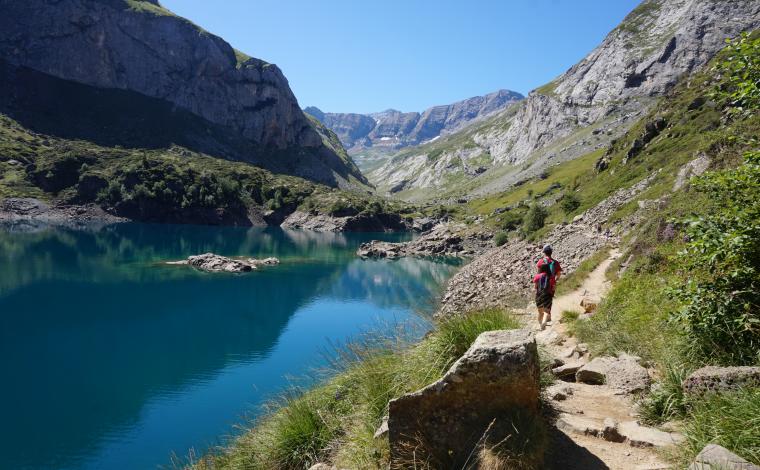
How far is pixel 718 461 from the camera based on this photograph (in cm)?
451

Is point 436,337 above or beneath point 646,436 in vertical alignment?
above

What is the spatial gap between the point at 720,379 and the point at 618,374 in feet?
8.07

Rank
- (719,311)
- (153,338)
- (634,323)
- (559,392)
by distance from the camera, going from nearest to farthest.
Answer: (719,311) < (559,392) < (634,323) < (153,338)

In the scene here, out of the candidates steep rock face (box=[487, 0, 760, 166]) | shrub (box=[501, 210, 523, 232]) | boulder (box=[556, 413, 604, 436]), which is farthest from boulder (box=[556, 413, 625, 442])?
steep rock face (box=[487, 0, 760, 166])

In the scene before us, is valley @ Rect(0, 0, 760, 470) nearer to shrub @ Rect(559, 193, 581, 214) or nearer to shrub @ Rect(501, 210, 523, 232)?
shrub @ Rect(559, 193, 581, 214)

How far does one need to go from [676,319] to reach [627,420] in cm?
198

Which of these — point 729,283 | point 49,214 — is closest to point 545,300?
point 729,283

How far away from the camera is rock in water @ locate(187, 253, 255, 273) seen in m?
69.2

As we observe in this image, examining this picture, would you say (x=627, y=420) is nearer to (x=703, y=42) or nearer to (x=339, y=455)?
(x=339, y=455)

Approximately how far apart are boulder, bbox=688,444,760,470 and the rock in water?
69.2 meters

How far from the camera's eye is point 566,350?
1220 centimetres

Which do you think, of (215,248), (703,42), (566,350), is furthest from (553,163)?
(566,350)

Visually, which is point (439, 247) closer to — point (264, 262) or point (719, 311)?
point (264, 262)

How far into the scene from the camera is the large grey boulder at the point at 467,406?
5855mm
